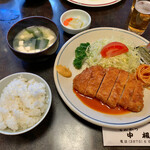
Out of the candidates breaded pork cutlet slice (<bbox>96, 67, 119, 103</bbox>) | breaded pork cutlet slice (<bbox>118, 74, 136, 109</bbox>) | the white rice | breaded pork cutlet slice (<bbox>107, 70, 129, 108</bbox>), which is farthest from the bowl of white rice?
breaded pork cutlet slice (<bbox>118, 74, 136, 109</bbox>)

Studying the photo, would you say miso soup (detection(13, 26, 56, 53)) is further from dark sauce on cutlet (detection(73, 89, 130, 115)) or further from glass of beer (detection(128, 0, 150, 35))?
glass of beer (detection(128, 0, 150, 35))

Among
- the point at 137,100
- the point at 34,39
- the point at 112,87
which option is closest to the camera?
the point at 137,100

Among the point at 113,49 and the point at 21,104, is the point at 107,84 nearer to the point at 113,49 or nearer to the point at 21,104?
the point at 113,49

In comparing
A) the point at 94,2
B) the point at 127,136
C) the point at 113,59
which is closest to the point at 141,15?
the point at 113,59

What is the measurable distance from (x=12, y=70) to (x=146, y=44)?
7.31 ft

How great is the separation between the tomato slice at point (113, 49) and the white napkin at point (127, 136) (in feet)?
3.88

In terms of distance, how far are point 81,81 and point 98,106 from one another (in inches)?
16.2

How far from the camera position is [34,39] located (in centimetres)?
218

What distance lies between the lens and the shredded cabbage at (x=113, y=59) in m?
2.28

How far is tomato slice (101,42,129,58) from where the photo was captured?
2291 mm

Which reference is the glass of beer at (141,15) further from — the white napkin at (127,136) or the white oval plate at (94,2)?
the white napkin at (127,136)

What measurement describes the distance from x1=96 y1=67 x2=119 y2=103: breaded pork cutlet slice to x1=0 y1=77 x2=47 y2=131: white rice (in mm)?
736

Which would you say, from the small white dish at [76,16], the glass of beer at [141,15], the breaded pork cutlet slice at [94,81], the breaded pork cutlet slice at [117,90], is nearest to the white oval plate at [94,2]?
the small white dish at [76,16]

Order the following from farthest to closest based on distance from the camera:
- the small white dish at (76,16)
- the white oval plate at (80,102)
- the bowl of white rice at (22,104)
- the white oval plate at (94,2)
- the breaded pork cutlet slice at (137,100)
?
the white oval plate at (94,2) < the small white dish at (76,16) < the breaded pork cutlet slice at (137,100) < the white oval plate at (80,102) < the bowl of white rice at (22,104)
